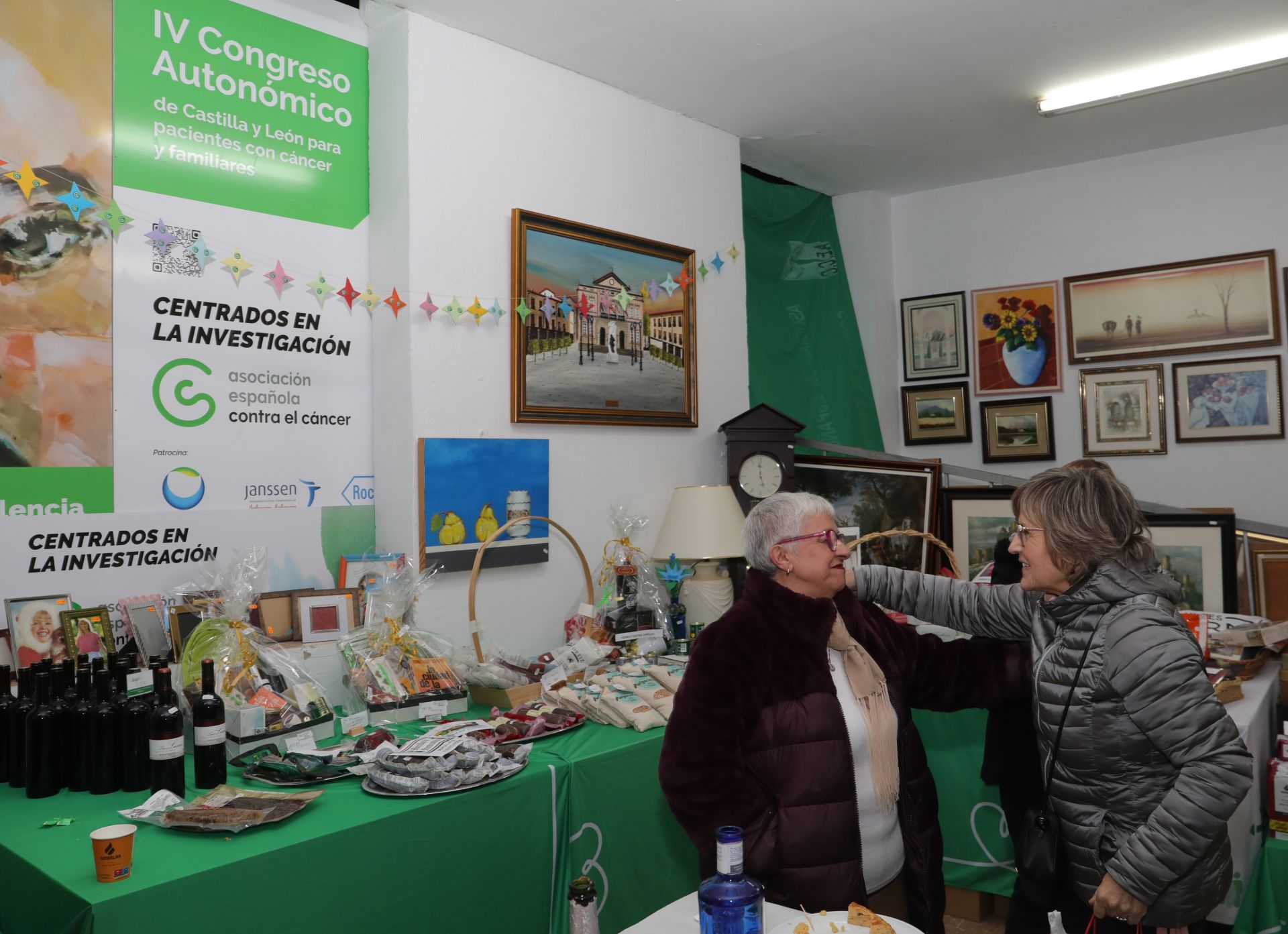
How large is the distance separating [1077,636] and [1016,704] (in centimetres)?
57

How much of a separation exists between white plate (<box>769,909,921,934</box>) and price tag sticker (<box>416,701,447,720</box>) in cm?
154

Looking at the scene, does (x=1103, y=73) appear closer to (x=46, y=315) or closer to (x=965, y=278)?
(x=965, y=278)

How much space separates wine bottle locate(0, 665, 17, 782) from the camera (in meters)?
2.35

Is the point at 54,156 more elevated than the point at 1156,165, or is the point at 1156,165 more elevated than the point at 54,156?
the point at 1156,165

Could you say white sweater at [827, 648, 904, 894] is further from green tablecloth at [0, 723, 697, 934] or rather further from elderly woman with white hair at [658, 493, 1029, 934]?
green tablecloth at [0, 723, 697, 934]

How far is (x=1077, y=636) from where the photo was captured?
6.30ft

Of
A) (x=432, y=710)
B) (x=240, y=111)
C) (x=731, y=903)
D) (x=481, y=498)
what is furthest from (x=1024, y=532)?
(x=240, y=111)

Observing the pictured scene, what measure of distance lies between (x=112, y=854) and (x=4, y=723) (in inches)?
32.5

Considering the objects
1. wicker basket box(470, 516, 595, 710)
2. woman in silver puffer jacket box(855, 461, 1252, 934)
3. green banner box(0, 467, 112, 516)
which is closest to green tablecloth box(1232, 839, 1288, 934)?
woman in silver puffer jacket box(855, 461, 1252, 934)

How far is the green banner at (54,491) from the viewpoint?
271 cm

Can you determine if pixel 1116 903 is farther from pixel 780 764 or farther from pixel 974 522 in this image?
pixel 974 522

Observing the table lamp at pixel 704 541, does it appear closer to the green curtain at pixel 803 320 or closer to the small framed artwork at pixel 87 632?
the green curtain at pixel 803 320

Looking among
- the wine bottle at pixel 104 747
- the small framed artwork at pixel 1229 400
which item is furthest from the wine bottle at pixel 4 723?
the small framed artwork at pixel 1229 400

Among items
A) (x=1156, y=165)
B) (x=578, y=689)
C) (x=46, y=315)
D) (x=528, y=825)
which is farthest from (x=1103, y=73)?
(x=46, y=315)
